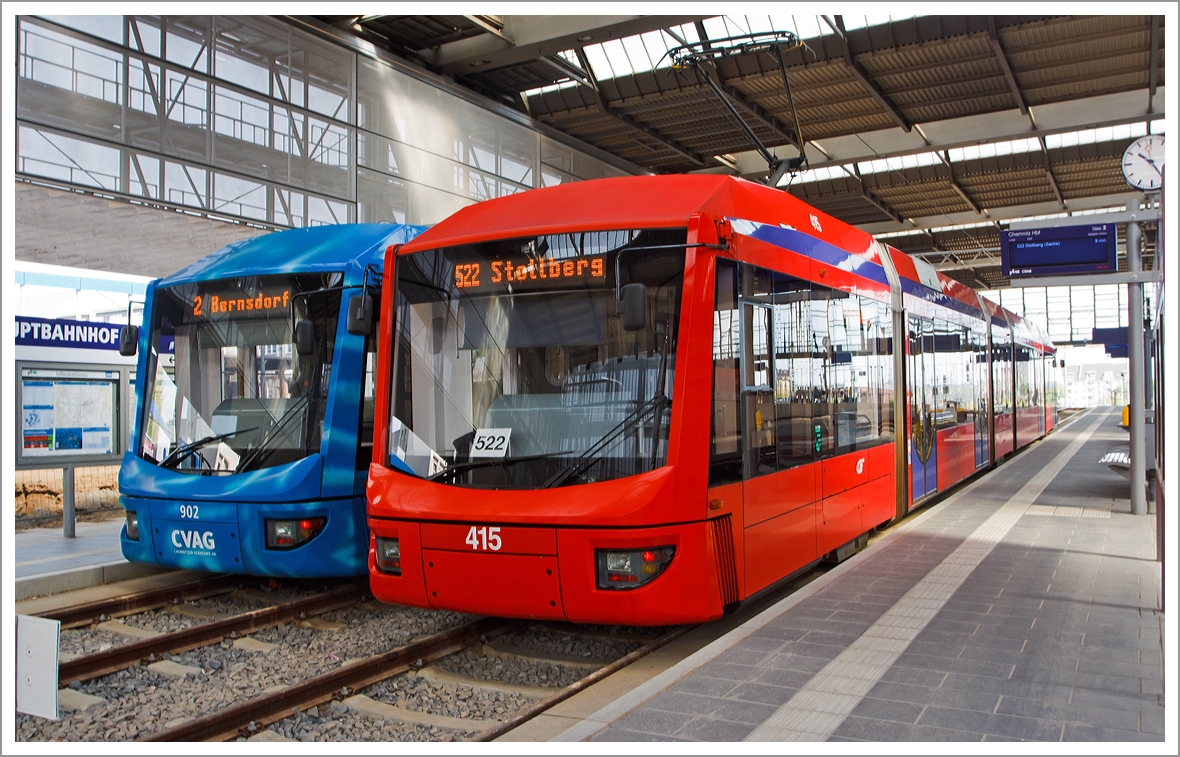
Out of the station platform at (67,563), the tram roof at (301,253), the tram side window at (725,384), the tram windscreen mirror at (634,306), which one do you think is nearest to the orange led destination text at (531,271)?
the tram windscreen mirror at (634,306)

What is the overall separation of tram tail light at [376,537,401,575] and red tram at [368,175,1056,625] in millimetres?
26

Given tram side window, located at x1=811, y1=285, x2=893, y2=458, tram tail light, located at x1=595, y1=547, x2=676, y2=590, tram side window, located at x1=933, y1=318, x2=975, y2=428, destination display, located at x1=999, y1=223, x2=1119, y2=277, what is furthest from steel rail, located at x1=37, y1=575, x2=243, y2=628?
tram side window, located at x1=933, y1=318, x2=975, y2=428

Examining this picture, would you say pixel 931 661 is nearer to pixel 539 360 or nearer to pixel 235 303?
pixel 539 360

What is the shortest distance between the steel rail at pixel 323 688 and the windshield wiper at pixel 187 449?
2.77m

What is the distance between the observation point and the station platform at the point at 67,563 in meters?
8.38

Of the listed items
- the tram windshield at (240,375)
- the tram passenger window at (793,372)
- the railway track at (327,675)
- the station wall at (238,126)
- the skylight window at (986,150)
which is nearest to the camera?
the railway track at (327,675)

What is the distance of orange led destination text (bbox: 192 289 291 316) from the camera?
323 inches

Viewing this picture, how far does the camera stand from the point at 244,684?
6023mm

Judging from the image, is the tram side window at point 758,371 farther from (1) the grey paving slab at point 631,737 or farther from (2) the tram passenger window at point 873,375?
(1) the grey paving slab at point 631,737

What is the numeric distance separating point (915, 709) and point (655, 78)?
16122mm

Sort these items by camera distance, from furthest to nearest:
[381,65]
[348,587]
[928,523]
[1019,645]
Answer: [381,65] < [928,523] < [348,587] < [1019,645]

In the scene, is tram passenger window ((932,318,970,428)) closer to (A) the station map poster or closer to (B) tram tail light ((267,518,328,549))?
(B) tram tail light ((267,518,328,549))

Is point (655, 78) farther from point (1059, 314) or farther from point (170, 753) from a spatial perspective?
point (1059, 314)

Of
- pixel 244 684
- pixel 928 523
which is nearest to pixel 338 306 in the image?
pixel 244 684
